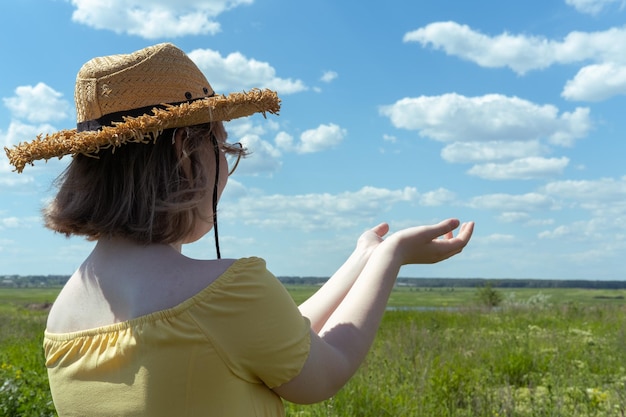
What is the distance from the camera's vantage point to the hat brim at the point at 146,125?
4.63ft

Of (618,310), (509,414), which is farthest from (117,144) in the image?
(618,310)

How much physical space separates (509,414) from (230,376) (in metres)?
3.31

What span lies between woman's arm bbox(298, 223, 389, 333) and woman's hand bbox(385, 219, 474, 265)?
0.48ft

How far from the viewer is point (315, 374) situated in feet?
4.46

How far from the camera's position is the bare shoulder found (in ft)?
4.27

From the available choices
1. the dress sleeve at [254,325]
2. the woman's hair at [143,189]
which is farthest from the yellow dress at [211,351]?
the woman's hair at [143,189]

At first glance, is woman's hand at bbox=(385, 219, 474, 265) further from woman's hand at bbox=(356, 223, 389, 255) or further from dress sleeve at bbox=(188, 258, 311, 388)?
dress sleeve at bbox=(188, 258, 311, 388)

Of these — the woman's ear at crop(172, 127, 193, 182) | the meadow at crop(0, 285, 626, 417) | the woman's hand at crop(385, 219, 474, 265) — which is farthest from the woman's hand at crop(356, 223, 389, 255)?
the meadow at crop(0, 285, 626, 417)

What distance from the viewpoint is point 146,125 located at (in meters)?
1.40

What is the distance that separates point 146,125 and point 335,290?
0.67 metres

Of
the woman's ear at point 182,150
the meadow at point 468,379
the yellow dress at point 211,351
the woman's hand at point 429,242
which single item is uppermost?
the woman's ear at point 182,150

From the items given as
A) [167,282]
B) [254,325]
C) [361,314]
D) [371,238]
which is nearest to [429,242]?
[371,238]

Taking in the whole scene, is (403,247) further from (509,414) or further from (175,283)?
(509,414)

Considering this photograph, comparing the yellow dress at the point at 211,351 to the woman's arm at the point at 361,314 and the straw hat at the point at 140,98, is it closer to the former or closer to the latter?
the woman's arm at the point at 361,314
